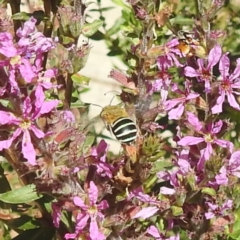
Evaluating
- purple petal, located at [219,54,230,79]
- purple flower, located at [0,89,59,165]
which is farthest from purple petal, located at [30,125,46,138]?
purple petal, located at [219,54,230,79]

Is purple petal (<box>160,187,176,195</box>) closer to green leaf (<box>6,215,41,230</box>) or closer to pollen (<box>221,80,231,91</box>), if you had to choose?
pollen (<box>221,80,231,91</box>)

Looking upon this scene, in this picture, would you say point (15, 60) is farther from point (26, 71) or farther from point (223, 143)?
point (223, 143)

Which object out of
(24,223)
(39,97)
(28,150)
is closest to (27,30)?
(39,97)

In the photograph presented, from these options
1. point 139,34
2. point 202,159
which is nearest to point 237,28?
point 139,34

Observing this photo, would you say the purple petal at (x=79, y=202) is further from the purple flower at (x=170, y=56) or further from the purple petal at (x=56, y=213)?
the purple flower at (x=170, y=56)

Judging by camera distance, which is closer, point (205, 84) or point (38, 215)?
point (205, 84)

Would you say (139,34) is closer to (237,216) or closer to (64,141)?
(64,141)

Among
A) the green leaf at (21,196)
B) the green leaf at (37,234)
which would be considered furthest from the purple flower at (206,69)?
the green leaf at (37,234)
